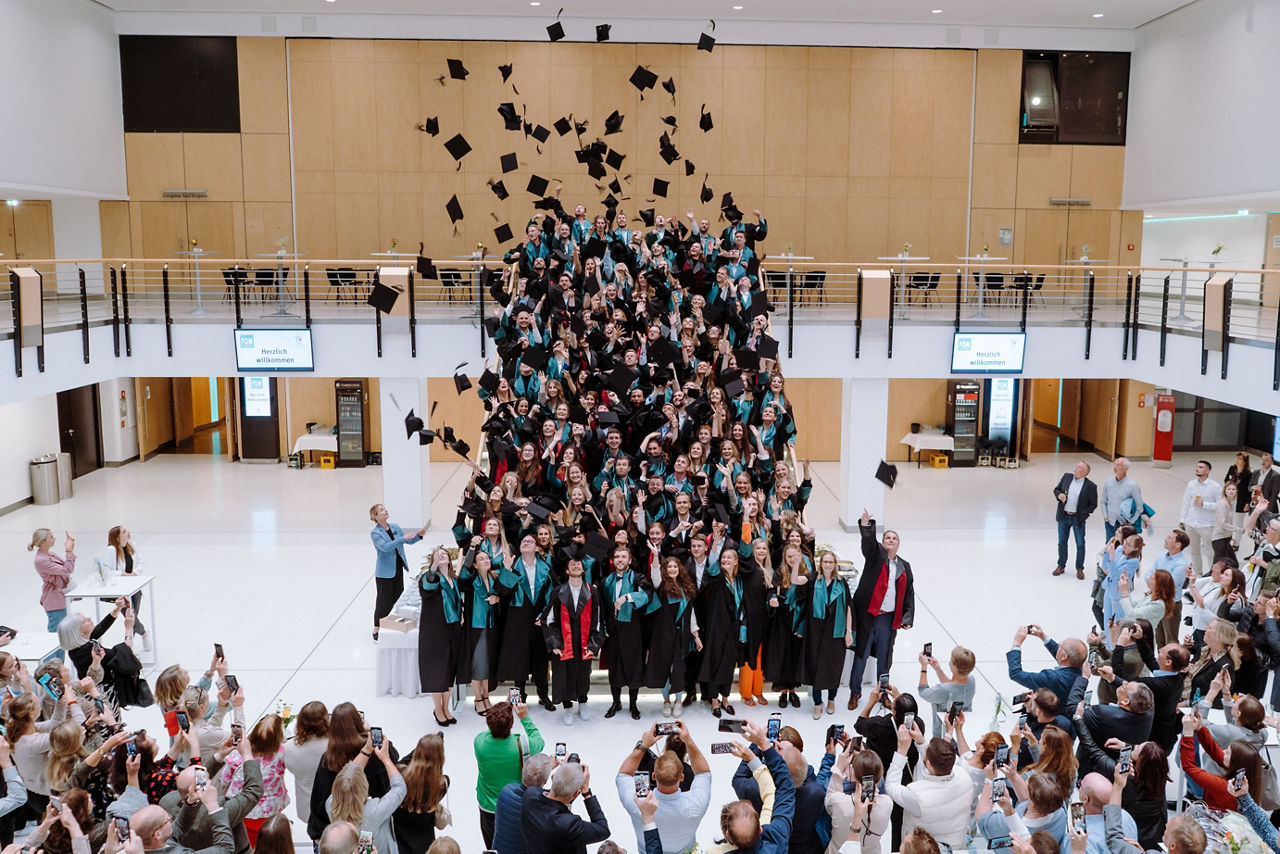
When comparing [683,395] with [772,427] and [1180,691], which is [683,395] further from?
[1180,691]

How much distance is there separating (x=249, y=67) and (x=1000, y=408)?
14.9 m

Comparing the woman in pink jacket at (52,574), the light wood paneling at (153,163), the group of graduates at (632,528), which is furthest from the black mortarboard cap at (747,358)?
the light wood paneling at (153,163)

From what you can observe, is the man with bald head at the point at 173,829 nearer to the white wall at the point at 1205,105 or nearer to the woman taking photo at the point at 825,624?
the woman taking photo at the point at 825,624

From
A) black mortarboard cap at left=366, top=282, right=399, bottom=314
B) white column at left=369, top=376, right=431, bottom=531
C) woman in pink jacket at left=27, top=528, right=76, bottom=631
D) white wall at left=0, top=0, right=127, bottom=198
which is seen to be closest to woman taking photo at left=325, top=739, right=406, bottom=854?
woman in pink jacket at left=27, top=528, right=76, bottom=631

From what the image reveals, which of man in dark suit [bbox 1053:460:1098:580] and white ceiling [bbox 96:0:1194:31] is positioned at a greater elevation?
white ceiling [bbox 96:0:1194:31]

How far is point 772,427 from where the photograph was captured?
11047 mm

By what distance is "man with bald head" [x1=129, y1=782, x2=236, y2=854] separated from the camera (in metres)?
4.33

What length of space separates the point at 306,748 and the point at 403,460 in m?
9.29

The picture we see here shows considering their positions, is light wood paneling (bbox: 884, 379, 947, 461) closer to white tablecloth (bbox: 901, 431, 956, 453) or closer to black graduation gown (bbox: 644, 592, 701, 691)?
white tablecloth (bbox: 901, 431, 956, 453)

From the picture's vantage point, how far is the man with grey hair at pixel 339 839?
4277mm

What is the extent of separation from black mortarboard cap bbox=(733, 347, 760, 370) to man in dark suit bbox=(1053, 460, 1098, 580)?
375cm

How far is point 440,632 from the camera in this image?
8156 mm

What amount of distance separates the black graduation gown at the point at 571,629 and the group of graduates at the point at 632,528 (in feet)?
0.05

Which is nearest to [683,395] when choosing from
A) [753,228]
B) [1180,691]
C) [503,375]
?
[503,375]
